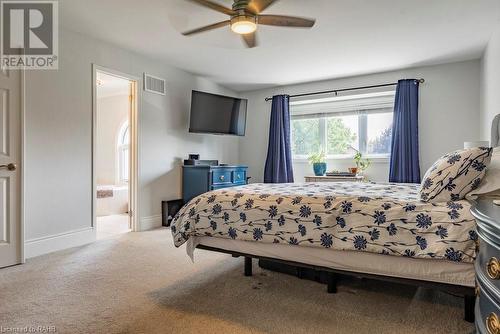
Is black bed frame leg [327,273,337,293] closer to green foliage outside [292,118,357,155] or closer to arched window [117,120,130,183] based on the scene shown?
green foliage outside [292,118,357,155]

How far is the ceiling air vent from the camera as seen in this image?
13.7 feet

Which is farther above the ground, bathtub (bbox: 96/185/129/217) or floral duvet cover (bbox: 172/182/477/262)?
floral duvet cover (bbox: 172/182/477/262)

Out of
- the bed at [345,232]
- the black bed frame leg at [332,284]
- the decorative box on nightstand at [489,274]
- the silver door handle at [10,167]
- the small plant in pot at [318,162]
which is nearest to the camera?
the decorative box on nightstand at [489,274]

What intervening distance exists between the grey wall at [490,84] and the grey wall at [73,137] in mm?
4050

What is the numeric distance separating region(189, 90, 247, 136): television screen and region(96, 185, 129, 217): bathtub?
88.3 inches

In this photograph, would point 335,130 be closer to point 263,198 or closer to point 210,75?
point 210,75

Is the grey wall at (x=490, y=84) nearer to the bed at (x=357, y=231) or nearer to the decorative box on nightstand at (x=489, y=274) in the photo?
the bed at (x=357, y=231)

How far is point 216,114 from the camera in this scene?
4910 mm

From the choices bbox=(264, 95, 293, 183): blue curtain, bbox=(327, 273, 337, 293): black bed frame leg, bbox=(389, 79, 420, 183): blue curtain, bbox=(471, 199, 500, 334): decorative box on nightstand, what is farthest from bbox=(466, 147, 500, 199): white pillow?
bbox=(264, 95, 293, 183): blue curtain

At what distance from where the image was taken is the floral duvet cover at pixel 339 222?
1545mm

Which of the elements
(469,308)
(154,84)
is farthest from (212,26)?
(469,308)

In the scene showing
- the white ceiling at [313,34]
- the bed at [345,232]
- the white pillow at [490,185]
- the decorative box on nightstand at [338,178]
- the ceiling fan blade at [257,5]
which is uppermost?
the white ceiling at [313,34]

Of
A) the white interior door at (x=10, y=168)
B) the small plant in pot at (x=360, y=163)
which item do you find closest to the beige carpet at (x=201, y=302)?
the white interior door at (x=10, y=168)

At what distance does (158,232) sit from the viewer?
4.00m
